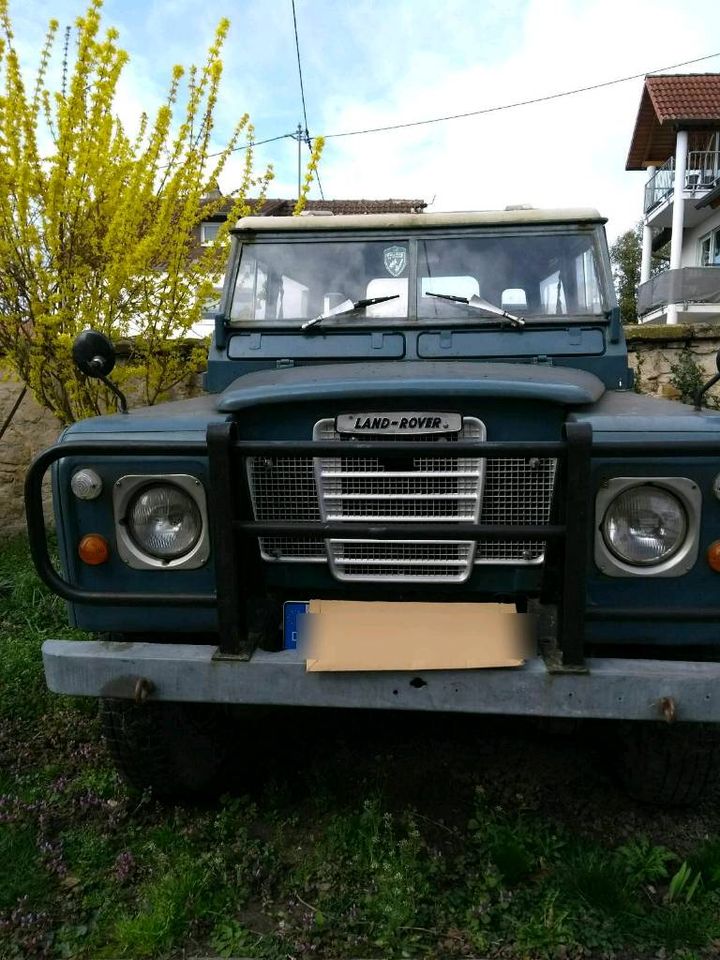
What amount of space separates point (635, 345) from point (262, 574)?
4.99 metres

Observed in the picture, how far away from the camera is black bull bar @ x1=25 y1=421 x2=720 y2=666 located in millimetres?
1924

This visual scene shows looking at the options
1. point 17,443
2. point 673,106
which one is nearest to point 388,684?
point 17,443

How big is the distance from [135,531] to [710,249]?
83.7 ft

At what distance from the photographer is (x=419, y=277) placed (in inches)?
130

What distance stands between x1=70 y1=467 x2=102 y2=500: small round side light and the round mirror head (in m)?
0.48

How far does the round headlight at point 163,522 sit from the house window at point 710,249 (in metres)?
23.9

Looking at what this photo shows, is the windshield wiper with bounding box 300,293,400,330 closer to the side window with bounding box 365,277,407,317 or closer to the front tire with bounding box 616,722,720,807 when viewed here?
the side window with bounding box 365,277,407,317

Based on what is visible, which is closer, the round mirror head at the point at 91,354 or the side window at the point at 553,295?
the round mirror head at the point at 91,354

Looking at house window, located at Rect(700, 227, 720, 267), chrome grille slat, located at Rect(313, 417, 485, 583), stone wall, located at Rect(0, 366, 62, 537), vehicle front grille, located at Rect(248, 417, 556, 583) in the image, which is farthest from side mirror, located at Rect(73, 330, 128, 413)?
house window, located at Rect(700, 227, 720, 267)

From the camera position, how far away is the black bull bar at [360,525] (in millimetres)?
1924

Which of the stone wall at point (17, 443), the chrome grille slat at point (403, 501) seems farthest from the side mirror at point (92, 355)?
the stone wall at point (17, 443)

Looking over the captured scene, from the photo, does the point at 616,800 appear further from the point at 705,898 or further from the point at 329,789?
the point at 329,789

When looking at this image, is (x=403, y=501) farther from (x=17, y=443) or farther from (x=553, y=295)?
(x=17, y=443)

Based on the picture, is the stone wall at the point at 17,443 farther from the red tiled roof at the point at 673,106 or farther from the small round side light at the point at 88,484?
the red tiled roof at the point at 673,106
